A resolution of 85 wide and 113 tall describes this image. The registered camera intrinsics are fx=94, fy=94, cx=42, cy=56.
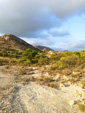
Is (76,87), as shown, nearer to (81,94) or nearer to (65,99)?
(81,94)

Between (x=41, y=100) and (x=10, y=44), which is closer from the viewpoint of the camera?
(x=41, y=100)

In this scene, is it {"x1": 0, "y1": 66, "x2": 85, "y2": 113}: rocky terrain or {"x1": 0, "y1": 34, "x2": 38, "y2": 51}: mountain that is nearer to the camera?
{"x1": 0, "y1": 66, "x2": 85, "y2": 113}: rocky terrain

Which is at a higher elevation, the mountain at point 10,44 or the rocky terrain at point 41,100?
the mountain at point 10,44

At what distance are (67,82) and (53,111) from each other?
12.5 feet

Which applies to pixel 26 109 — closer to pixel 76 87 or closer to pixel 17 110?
pixel 17 110

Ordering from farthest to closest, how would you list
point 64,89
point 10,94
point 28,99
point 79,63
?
point 79,63 → point 64,89 → point 10,94 → point 28,99

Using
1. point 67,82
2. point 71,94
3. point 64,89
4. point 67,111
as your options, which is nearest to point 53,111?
point 67,111

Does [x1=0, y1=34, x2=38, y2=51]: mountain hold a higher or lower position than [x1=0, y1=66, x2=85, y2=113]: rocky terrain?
higher

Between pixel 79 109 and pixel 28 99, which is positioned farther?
A: pixel 28 99

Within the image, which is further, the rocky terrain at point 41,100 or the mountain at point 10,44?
the mountain at point 10,44

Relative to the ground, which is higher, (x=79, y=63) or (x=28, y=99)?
(x=79, y=63)

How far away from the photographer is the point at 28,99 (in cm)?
539

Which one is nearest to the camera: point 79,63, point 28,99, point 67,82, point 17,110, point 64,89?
point 17,110

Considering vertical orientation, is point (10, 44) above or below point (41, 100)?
above
